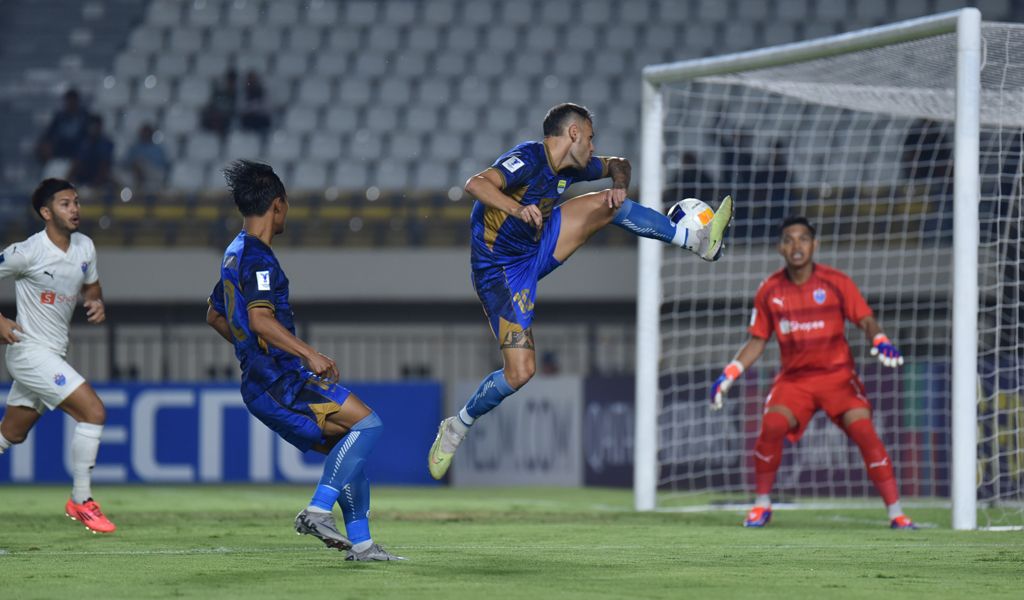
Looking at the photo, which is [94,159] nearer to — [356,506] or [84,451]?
[84,451]

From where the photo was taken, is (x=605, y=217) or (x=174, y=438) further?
(x=174, y=438)

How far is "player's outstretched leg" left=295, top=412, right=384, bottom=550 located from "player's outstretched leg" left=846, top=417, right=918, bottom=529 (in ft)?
12.8

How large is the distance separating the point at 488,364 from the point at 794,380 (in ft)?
24.8

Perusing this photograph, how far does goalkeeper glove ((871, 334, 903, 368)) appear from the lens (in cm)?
846

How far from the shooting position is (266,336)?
233 inches

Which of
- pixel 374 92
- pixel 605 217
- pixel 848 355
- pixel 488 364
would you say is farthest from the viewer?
pixel 374 92

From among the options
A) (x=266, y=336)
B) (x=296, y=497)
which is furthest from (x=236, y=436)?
(x=266, y=336)

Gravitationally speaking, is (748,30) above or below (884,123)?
above

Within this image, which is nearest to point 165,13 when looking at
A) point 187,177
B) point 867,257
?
point 187,177

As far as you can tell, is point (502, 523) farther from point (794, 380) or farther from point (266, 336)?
point (266, 336)

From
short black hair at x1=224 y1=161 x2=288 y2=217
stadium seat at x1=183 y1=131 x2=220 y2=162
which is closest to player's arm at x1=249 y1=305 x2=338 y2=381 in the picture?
short black hair at x1=224 y1=161 x2=288 y2=217

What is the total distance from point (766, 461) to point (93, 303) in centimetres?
422

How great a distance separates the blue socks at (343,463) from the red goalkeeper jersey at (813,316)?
3.81 m

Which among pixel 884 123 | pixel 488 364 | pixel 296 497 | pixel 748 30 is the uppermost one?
pixel 748 30
